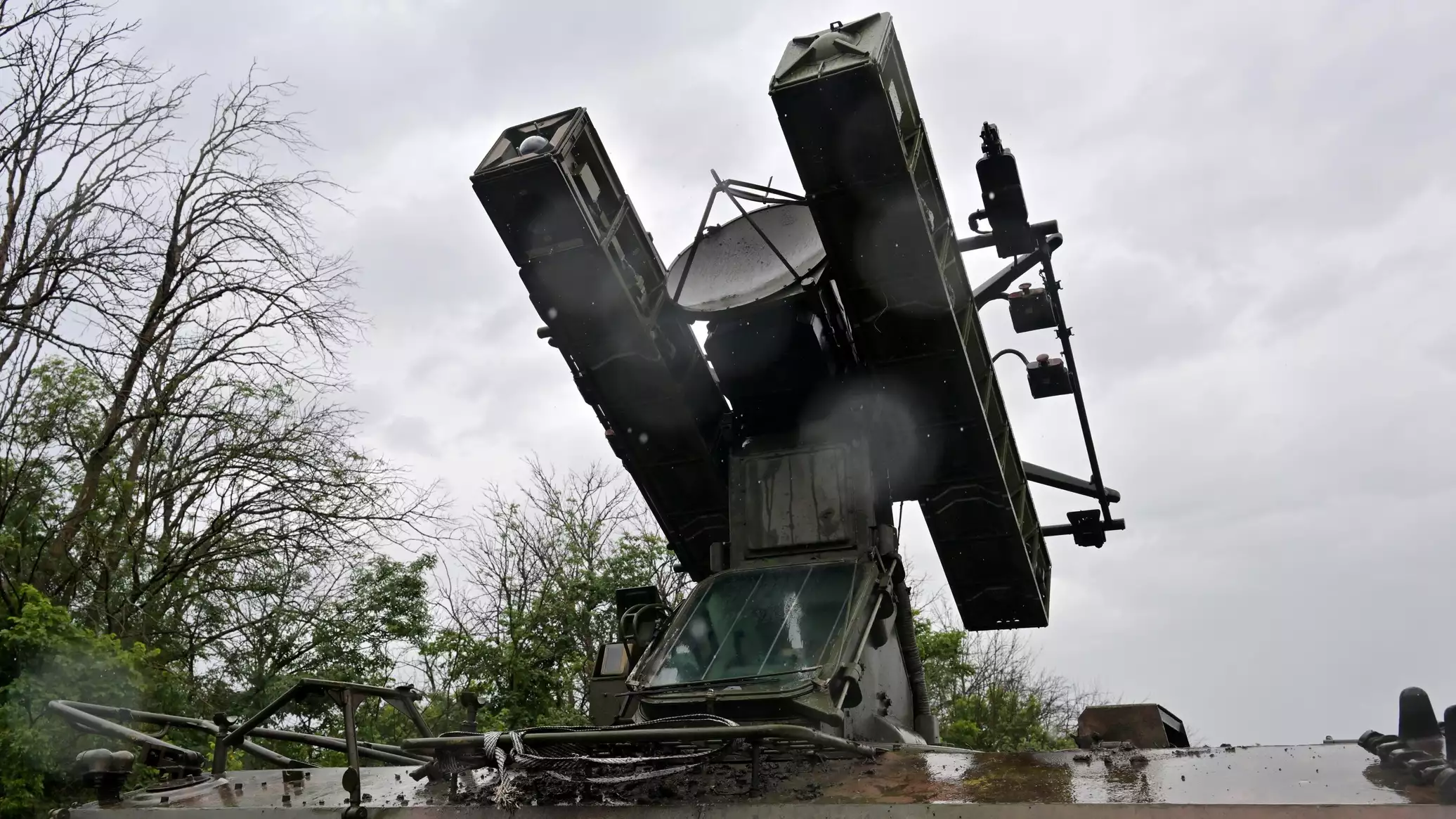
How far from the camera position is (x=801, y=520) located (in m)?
6.79

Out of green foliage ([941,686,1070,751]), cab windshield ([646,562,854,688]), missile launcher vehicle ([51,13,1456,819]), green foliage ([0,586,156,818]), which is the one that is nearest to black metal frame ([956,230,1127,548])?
missile launcher vehicle ([51,13,1456,819])

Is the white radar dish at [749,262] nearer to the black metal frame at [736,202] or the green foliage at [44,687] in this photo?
the black metal frame at [736,202]

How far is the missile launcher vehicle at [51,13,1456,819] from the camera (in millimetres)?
3803

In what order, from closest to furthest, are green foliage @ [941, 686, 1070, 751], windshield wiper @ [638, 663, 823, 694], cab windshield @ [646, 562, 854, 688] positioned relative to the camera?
windshield wiper @ [638, 663, 823, 694] → cab windshield @ [646, 562, 854, 688] → green foliage @ [941, 686, 1070, 751]

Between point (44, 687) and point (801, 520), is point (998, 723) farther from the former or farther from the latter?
point (44, 687)

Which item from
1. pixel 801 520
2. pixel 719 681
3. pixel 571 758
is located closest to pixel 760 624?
pixel 719 681

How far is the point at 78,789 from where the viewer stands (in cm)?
788

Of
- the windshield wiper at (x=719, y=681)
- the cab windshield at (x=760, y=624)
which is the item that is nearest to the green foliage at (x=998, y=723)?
the cab windshield at (x=760, y=624)

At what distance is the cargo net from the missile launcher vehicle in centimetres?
2

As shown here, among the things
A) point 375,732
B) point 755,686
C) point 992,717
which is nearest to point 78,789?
point 755,686

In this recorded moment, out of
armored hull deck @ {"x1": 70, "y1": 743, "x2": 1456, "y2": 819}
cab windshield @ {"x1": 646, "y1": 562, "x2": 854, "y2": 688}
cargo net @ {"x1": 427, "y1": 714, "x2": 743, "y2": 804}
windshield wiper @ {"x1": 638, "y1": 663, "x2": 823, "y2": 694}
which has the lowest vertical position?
armored hull deck @ {"x1": 70, "y1": 743, "x2": 1456, "y2": 819}

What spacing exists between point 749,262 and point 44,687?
5722 mm

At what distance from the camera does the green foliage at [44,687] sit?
7.58 meters

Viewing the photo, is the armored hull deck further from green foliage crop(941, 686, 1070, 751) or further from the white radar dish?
green foliage crop(941, 686, 1070, 751)
